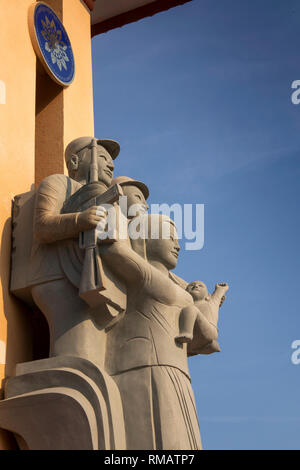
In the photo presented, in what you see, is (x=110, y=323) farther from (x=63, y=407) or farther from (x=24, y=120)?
(x=24, y=120)

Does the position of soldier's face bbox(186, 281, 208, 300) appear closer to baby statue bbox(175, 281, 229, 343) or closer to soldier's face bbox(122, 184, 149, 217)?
baby statue bbox(175, 281, 229, 343)

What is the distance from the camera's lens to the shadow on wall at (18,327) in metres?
4.68

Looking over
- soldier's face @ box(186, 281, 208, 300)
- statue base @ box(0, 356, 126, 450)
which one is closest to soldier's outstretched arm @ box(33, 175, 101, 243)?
statue base @ box(0, 356, 126, 450)

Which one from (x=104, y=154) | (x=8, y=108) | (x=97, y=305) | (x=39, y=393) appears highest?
(x=8, y=108)

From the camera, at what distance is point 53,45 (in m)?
6.50

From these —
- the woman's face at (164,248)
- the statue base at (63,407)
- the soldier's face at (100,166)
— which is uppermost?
the soldier's face at (100,166)

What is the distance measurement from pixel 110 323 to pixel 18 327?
2.25ft

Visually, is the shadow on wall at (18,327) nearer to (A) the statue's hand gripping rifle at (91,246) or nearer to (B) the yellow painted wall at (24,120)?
(B) the yellow painted wall at (24,120)

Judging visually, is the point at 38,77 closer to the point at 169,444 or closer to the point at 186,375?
the point at 186,375

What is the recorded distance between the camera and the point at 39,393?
407 cm

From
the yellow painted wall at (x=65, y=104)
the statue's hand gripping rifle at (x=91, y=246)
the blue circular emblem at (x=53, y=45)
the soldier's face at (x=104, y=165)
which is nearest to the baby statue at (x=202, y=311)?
the statue's hand gripping rifle at (x=91, y=246)

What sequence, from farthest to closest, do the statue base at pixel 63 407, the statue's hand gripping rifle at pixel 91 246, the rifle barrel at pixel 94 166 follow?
the rifle barrel at pixel 94 166
the statue's hand gripping rifle at pixel 91 246
the statue base at pixel 63 407
